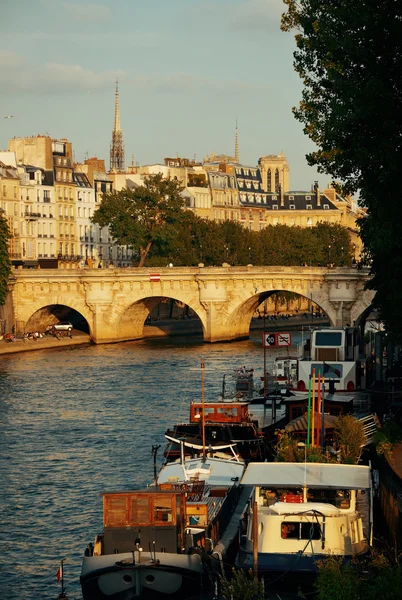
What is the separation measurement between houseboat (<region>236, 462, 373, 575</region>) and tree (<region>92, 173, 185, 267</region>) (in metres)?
96.8

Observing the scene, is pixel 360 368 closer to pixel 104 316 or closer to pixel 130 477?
pixel 130 477

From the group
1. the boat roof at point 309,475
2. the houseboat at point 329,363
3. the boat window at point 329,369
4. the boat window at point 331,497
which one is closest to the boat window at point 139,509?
the boat roof at point 309,475

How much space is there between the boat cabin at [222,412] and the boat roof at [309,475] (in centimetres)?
1682

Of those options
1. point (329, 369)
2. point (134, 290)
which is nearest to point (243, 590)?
point (329, 369)

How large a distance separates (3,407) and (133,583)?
A: 3745cm

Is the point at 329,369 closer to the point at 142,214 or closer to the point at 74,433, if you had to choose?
the point at 74,433

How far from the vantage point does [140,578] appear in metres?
30.5

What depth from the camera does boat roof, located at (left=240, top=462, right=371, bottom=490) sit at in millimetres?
31359

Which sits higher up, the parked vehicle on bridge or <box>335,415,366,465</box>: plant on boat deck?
<box>335,415,366,465</box>: plant on boat deck

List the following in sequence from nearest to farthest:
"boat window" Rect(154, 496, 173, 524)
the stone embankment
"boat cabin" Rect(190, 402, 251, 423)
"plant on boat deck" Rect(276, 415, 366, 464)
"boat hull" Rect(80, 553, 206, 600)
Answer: "boat hull" Rect(80, 553, 206, 600)
"boat window" Rect(154, 496, 173, 524)
"plant on boat deck" Rect(276, 415, 366, 464)
"boat cabin" Rect(190, 402, 251, 423)
the stone embankment

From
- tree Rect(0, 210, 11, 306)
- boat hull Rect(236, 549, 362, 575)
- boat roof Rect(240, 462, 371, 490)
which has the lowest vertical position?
boat hull Rect(236, 549, 362, 575)

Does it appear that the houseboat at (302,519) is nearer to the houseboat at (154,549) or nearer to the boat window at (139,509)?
the houseboat at (154,549)

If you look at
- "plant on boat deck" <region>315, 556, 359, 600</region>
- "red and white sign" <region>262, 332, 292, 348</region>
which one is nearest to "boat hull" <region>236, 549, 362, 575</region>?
"plant on boat deck" <region>315, 556, 359, 600</region>

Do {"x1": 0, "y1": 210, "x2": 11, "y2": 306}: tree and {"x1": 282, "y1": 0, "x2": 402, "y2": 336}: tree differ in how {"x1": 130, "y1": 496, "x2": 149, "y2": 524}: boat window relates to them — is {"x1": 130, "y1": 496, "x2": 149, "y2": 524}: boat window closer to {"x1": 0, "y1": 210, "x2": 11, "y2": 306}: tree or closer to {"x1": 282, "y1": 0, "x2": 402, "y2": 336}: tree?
{"x1": 282, "y1": 0, "x2": 402, "y2": 336}: tree
